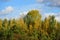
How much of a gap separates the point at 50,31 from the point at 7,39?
9861 mm

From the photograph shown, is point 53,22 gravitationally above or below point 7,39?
above

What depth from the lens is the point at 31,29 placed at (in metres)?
46.9

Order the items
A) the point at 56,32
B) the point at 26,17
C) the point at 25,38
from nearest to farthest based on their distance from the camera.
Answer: the point at 25,38 < the point at 56,32 < the point at 26,17

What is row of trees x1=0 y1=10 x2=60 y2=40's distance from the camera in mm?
42969

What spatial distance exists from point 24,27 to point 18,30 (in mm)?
2991

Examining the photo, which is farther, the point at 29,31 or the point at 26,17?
the point at 26,17

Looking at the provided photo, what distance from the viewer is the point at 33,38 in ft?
140

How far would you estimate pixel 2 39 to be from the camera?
4281 cm

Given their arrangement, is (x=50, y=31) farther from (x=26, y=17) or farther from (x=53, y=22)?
(x=26, y=17)

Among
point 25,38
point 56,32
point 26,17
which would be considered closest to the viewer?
point 25,38

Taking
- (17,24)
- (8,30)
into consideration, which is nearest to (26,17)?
(17,24)

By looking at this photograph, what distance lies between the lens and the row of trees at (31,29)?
141ft

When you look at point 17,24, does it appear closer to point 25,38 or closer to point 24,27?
point 24,27

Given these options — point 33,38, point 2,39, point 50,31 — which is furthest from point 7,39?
point 50,31
